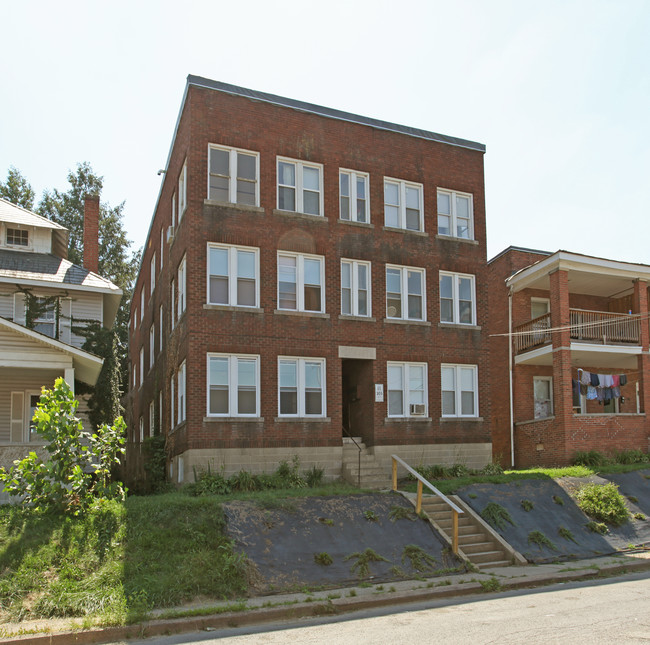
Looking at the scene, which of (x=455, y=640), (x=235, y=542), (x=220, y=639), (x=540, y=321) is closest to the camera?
(x=455, y=640)

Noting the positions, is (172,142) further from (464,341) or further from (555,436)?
(555,436)

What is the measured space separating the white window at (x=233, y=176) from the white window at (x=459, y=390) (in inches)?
320

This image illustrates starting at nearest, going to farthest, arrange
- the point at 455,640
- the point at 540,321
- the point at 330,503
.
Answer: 1. the point at 455,640
2. the point at 330,503
3. the point at 540,321

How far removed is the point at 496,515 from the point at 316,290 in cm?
833

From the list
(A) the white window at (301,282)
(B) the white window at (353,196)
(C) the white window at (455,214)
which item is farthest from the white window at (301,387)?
(C) the white window at (455,214)

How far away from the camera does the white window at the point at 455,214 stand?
23.5 m

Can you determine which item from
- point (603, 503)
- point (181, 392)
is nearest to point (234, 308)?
point (181, 392)

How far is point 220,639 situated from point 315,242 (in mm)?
13530

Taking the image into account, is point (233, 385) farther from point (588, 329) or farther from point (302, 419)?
point (588, 329)

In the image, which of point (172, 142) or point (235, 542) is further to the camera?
point (172, 142)

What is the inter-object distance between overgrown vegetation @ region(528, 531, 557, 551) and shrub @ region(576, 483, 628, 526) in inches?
108

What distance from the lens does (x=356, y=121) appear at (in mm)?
22156

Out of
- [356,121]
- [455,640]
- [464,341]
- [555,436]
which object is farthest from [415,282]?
[455,640]

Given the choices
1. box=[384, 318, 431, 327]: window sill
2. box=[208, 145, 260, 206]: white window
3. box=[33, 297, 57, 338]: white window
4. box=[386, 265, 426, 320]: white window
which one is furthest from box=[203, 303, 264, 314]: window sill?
box=[33, 297, 57, 338]: white window
